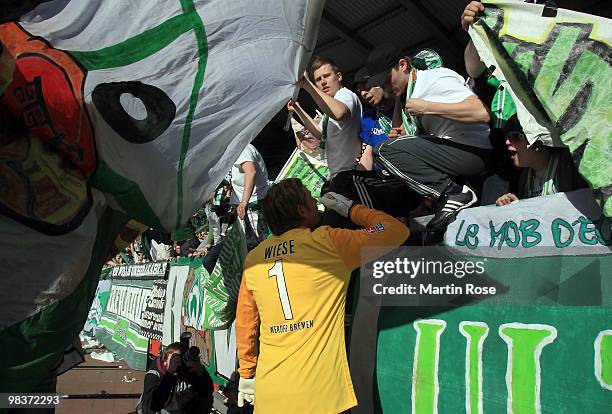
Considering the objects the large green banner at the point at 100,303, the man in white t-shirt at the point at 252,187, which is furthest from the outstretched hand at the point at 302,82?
the large green banner at the point at 100,303

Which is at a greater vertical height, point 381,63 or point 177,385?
point 381,63

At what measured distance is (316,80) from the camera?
3.81 meters

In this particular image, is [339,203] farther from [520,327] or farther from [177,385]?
[177,385]

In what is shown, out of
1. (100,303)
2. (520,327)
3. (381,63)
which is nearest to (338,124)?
(381,63)

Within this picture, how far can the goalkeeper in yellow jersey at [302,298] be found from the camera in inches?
98.7

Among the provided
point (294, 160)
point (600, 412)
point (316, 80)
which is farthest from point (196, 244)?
point (600, 412)

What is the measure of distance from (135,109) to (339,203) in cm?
133

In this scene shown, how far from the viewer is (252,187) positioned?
505 cm

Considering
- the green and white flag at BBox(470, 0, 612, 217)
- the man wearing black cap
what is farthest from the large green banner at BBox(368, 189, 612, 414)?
the green and white flag at BBox(470, 0, 612, 217)

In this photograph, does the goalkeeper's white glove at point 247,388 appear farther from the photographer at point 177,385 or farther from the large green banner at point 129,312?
the large green banner at point 129,312

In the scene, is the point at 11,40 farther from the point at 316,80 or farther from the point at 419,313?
the point at 419,313

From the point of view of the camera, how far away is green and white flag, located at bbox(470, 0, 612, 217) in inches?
88.0

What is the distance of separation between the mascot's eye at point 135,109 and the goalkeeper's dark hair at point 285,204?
0.72 metres

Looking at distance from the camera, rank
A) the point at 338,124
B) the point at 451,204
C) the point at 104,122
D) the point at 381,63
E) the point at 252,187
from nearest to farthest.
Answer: the point at 104,122 → the point at 451,204 → the point at 381,63 → the point at 338,124 → the point at 252,187
